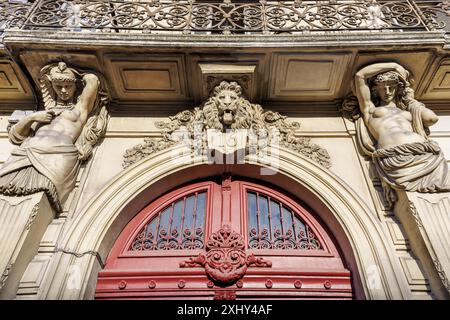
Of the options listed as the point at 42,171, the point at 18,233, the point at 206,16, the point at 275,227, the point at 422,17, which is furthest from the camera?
the point at 206,16

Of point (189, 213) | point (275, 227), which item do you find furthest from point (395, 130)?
point (189, 213)

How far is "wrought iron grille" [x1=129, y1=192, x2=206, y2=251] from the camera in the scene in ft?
11.0

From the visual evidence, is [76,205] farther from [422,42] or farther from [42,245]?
[422,42]

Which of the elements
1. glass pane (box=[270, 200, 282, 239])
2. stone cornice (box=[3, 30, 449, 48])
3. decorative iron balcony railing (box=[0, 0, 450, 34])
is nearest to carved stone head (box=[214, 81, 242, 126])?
stone cornice (box=[3, 30, 449, 48])

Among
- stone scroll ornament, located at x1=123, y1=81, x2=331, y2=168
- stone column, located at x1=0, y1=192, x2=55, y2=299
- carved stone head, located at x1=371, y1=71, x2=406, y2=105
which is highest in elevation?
carved stone head, located at x1=371, y1=71, x2=406, y2=105

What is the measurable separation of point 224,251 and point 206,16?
A: 309cm

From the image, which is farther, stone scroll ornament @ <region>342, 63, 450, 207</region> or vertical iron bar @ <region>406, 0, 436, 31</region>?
vertical iron bar @ <region>406, 0, 436, 31</region>

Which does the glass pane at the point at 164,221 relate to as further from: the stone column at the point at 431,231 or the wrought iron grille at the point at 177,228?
the stone column at the point at 431,231

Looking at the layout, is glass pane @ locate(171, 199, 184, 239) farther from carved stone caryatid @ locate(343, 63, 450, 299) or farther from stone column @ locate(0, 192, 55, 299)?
carved stone caryatid @ locate(343, 63, 450, 299)

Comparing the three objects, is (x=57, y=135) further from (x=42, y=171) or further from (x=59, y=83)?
(x=59, y=83)

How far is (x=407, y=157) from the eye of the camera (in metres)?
2.98

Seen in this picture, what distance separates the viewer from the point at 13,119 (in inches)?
155

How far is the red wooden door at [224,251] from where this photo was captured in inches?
120
